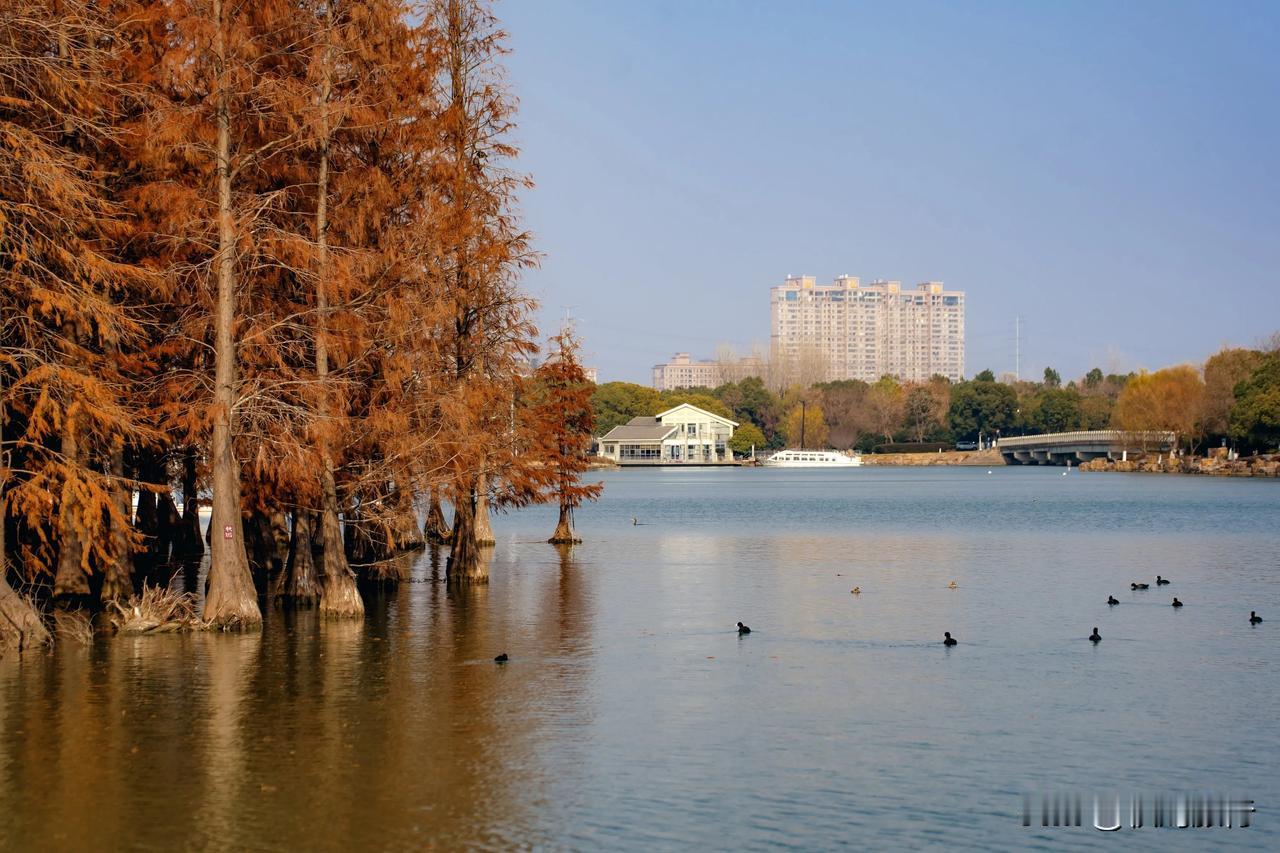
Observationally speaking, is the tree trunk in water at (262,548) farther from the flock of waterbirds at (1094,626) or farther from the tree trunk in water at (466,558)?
the flock of waterbirds at (1094,626)

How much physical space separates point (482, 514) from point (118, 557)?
21661 millimetres

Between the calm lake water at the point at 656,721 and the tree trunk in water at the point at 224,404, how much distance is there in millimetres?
1067

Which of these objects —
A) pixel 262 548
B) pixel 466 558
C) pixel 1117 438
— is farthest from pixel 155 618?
pixel 1117 438

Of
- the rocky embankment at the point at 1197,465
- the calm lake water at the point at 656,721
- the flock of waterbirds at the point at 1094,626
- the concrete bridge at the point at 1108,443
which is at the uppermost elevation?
the concrete bridge at the point at 1108,443

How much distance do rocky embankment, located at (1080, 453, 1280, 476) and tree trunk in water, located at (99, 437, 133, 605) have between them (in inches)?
5406

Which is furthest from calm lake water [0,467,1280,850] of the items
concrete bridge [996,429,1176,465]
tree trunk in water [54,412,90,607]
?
concrete bridge [996,429,1176,465]

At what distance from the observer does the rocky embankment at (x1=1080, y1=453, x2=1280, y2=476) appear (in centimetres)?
14512

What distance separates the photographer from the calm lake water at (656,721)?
1458 cm

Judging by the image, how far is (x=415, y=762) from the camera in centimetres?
1694

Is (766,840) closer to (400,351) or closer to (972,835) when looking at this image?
(972,835)

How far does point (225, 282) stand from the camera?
26219 millimetres

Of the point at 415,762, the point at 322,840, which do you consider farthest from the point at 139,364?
the point at 322,840

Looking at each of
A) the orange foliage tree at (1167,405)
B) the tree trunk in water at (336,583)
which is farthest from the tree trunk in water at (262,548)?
the orange foliage tree at (1167,405)

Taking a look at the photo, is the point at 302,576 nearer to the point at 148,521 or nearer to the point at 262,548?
the point at 262,548
